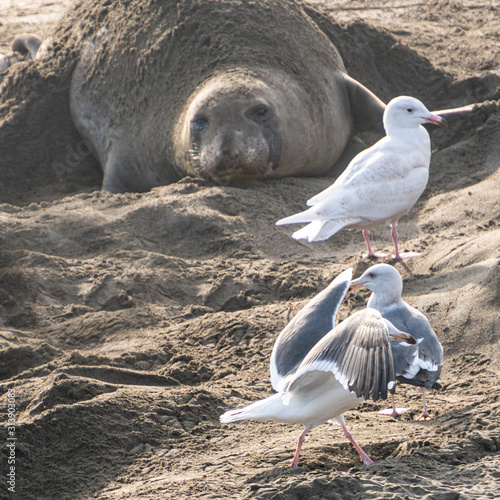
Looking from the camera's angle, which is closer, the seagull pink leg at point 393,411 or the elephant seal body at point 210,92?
the seagull pink leg at point 393,411

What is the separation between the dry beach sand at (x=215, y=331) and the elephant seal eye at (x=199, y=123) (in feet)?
1.87

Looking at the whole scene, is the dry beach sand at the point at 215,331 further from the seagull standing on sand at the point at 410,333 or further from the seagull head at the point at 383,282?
the seagull head at the point at 383,282

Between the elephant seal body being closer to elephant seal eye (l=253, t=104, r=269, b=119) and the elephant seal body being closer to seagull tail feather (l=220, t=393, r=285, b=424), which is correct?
elephant seal eye (l=253, t=104, r=269, b=119)

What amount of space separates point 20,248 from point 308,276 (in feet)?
5.89

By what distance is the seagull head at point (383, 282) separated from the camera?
3.96 meters

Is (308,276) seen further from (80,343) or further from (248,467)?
(248,467)

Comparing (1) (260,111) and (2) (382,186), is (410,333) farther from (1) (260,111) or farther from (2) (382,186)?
(1) (260,111)

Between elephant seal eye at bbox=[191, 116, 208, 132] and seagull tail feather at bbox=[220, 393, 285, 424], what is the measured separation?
13.1 feet

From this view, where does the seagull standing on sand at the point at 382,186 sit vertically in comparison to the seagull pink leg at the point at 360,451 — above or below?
above

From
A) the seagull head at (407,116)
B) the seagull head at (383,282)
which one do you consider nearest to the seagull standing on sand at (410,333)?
the seagull head at (383,282)

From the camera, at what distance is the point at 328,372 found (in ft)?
10.5

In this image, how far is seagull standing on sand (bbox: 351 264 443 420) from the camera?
354 centimetres

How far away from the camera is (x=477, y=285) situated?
446 cm

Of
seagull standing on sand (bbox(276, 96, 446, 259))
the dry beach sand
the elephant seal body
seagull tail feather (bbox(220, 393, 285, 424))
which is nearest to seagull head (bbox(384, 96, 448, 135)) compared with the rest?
seagull standing on sand (bbox(276, 96, 446, 259))
